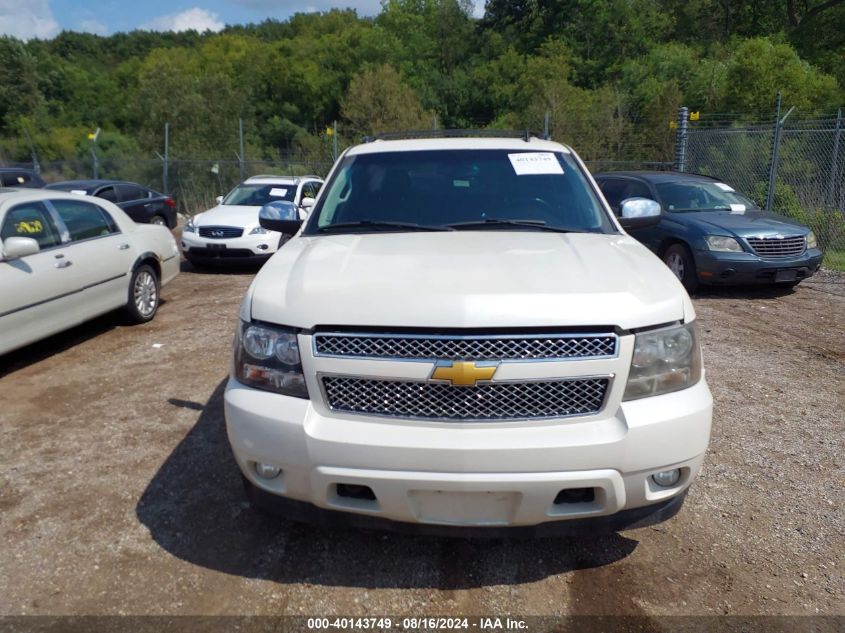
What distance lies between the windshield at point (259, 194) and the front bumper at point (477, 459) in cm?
1010

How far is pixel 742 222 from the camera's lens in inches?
360

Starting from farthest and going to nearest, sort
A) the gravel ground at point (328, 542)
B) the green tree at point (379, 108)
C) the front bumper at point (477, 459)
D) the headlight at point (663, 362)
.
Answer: the green tree at point (379, 108) → the gravel ground at point (328, 542) → the headlight at point (663, 362) → the front bumper at point (477, 459)

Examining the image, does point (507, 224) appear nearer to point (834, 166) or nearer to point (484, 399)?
point (484, 399)

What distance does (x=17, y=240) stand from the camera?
221 inches

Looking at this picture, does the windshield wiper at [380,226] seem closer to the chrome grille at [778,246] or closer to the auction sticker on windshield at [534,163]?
the auction sticker on windshield at [534,163]

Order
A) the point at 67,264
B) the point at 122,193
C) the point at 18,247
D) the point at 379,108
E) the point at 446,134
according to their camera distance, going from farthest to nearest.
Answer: the point at 379,108, the point at 122,193, the point at 67,264, the point at 446,134, the point at 18,247

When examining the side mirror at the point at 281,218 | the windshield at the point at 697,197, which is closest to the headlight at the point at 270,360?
the side mirror at the point at 281,218

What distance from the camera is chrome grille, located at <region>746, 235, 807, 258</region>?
28.8 ft

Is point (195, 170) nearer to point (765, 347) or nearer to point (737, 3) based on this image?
point (765, 347)

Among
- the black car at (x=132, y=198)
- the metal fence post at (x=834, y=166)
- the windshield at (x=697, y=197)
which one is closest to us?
the windshield at (x=697, y=197)

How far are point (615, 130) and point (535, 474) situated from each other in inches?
816

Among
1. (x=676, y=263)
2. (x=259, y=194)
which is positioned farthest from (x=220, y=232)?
(x=676, y=263)

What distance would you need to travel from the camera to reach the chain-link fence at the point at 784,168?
12.0 meters

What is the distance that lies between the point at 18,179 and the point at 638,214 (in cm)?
1585
